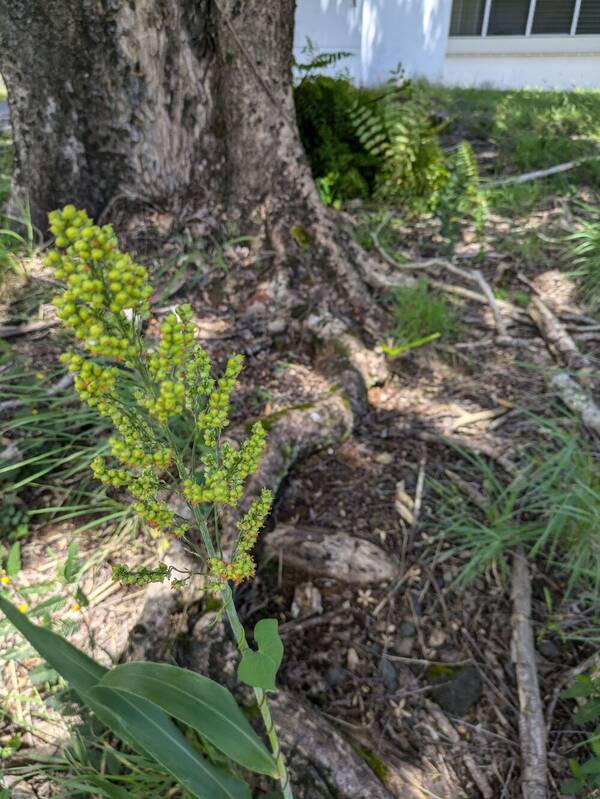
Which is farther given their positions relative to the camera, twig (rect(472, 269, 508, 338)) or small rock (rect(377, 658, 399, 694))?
twig (rect(472, 269, 508, 338))

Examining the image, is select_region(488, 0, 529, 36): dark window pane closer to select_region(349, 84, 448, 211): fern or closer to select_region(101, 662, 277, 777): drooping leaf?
select_region(349, 84, 448, 211): fern

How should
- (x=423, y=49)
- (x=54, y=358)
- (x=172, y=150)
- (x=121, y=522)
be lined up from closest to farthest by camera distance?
(x=121, y=522) < (x=54, y=358) < (x=172, y=150) < (x=423, y=49)

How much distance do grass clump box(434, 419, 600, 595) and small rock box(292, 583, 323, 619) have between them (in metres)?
0.55

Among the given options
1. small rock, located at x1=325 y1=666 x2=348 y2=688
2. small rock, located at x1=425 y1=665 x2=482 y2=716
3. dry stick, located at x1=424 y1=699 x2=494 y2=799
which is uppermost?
small rock, located at x1=325 y1=666 x2=348 y2=688

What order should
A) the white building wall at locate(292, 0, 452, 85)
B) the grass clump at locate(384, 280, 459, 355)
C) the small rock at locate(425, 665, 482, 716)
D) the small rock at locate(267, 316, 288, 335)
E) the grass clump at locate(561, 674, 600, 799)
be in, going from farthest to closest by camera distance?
the white building wall at locate(292, 0, 452, 85)
the grass clump at locate(384, 280, 459, 355)
the small rock at locate(267, 316, 288, 335)
the small rock at locate(425, 665, 482, 716)
the grass clump at locate(561, 674, 600, 799)

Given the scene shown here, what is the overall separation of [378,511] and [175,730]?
142 cm

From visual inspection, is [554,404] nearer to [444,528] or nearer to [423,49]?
[444,528]

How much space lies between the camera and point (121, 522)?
2033 millimetres

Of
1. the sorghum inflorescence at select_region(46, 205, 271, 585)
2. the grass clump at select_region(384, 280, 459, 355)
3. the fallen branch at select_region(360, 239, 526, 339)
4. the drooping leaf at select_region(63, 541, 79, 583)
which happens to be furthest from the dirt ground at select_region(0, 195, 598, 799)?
the sorghum inflorescence at select_region(46, 205, 271, 585)

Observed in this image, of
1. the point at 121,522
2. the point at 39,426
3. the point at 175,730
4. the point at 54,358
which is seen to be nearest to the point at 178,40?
the point at 54,358

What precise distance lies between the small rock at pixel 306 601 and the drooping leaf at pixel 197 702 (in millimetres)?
935

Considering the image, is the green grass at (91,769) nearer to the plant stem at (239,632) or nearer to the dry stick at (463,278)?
the plant stem at (239,632)

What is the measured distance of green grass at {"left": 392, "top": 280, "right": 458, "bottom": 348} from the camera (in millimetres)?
3344

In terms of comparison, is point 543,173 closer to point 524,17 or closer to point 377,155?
point 377,155
